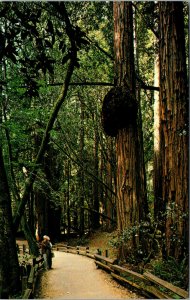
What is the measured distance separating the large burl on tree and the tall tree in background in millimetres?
2179

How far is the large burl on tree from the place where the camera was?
34.5 feet

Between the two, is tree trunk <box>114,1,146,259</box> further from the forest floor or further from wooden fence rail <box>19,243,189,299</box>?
the forest floor

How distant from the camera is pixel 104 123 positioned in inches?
428

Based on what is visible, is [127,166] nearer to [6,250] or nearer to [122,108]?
[122,108]

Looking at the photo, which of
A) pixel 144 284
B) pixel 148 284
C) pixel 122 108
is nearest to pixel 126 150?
pixel 122 108

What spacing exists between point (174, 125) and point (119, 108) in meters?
2.62

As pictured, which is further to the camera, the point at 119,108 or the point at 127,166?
the point at 127,166

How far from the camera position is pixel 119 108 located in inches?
414

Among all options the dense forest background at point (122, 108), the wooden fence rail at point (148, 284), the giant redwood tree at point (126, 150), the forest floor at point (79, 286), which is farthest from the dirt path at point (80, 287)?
the giant redwood tree at point (126, 150)

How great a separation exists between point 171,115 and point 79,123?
55.8ft

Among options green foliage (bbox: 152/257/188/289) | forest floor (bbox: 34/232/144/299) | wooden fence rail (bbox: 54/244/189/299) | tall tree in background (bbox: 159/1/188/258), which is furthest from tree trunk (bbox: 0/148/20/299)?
tall tree in background (bbox: 159/1/188/258)

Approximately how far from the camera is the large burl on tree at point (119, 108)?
34.5ft

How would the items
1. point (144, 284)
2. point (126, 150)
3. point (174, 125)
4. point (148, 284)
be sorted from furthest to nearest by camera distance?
point (126, 150)
point (144, 284)
point (148, 284)
point (174, 125)

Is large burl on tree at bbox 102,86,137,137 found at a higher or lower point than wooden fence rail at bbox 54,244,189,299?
higher
